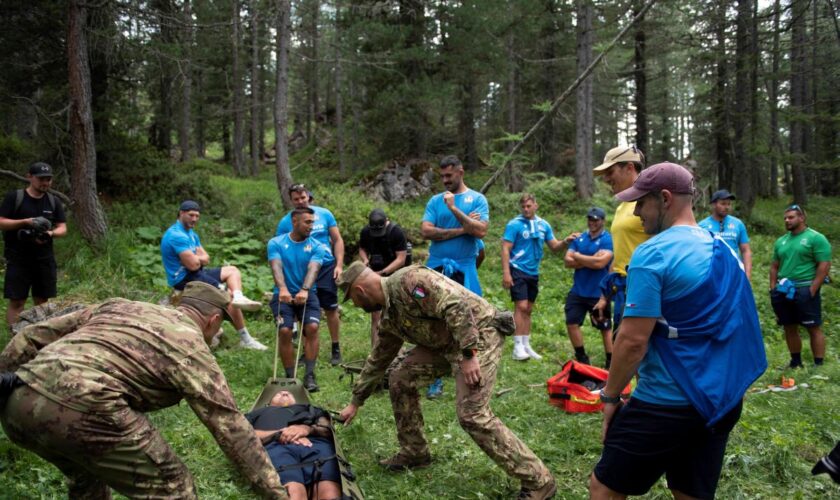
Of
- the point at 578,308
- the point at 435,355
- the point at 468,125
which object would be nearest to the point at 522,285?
the point at 578,308

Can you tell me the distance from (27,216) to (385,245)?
437cm

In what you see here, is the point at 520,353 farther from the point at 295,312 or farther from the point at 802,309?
the point at 802,309

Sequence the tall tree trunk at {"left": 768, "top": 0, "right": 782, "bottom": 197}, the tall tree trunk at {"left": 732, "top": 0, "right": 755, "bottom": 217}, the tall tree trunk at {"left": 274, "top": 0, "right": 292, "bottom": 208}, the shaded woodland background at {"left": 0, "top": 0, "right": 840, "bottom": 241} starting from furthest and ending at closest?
the tall tree trunk at {"left": 732, "top": 0, "right": 755, "bottom": 217} < the tall tree trunk at {"left": 768, "top": 0, "right": 782, "bottom": 197} < the tall tree trunk at {"left": 274, "top": 0, "right": 292, "bottom": 208} < the shaded woodland background at {"left": 0, "top": 0, "right": 840, "bottom": 241}

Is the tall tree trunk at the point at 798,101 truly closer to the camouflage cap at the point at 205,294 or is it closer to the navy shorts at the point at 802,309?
the navy shorts at the point at 802,309

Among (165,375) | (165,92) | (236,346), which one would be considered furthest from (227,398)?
(165,92)

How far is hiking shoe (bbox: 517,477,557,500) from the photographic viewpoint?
141 inches

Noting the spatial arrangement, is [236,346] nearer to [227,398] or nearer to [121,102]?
[227,398]

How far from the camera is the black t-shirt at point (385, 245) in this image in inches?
272

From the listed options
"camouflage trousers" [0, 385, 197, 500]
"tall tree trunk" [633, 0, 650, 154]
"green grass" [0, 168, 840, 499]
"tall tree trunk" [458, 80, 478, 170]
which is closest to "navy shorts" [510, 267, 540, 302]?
"green grass" [0, 168, 840, 499]

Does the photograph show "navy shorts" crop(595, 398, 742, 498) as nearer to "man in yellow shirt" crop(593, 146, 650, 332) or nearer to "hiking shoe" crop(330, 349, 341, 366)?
"man in yellow shirt" crop(593, 146, 650, 332)

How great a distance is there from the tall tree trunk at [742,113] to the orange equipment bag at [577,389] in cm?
1365

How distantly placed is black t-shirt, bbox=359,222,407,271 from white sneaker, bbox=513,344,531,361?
201cm

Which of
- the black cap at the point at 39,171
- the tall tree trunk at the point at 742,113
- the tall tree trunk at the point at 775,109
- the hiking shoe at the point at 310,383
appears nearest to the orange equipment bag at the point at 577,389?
the hiking shoe at the point at 310,383

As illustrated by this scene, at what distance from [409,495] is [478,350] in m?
1.14
